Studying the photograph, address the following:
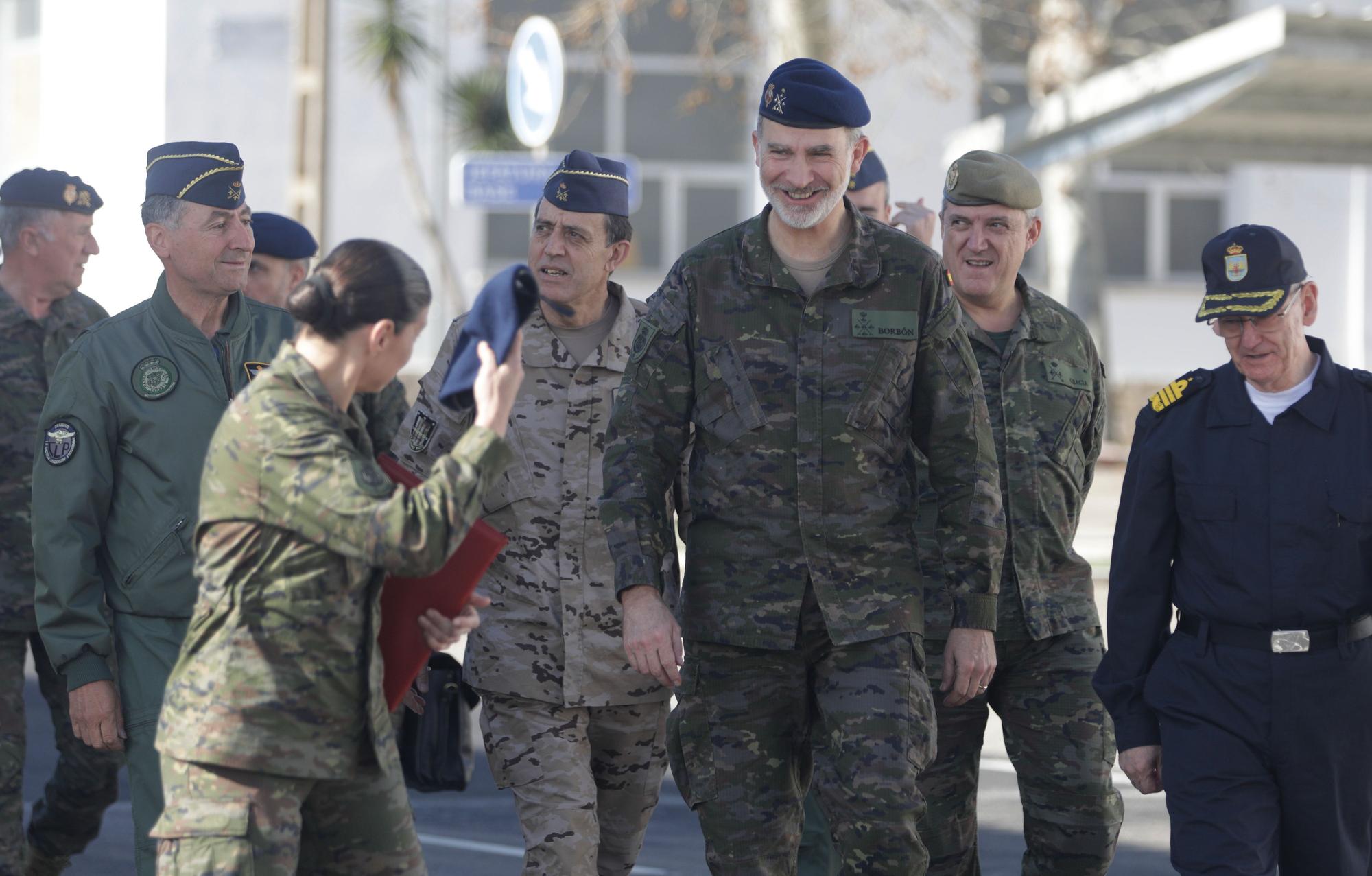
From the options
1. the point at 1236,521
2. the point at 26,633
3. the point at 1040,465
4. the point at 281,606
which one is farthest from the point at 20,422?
the point at 1236,521

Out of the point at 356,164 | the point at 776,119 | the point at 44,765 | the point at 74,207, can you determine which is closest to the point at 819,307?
the point at 776,119

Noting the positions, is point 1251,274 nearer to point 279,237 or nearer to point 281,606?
point 281,606

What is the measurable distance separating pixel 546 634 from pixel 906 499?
42.8 inches

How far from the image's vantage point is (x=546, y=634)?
17.1 feet

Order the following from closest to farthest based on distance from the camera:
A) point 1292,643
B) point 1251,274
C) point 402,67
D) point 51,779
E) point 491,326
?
point 491,326 < point 1292,643 < point 1251,274 < point 51,779 < point 402,67

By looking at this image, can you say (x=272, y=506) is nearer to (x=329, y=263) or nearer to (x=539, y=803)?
(x=329, y=263)

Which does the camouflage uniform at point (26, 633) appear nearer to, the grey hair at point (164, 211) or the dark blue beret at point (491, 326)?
the grey hair at point (164, 211)

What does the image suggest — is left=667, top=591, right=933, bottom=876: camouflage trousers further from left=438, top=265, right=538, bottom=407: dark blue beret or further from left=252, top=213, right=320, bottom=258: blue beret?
left=252, top=213, right=320, bottom=258: blue beret

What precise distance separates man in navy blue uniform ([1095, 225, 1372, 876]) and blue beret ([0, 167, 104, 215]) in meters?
3.59

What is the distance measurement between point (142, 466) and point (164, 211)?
0.70 m

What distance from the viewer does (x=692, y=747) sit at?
189 inches

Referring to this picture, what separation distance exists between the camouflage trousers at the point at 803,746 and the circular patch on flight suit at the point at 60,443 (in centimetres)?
162

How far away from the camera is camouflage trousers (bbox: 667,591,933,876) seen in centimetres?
456

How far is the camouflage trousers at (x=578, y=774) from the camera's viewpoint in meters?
5.06
